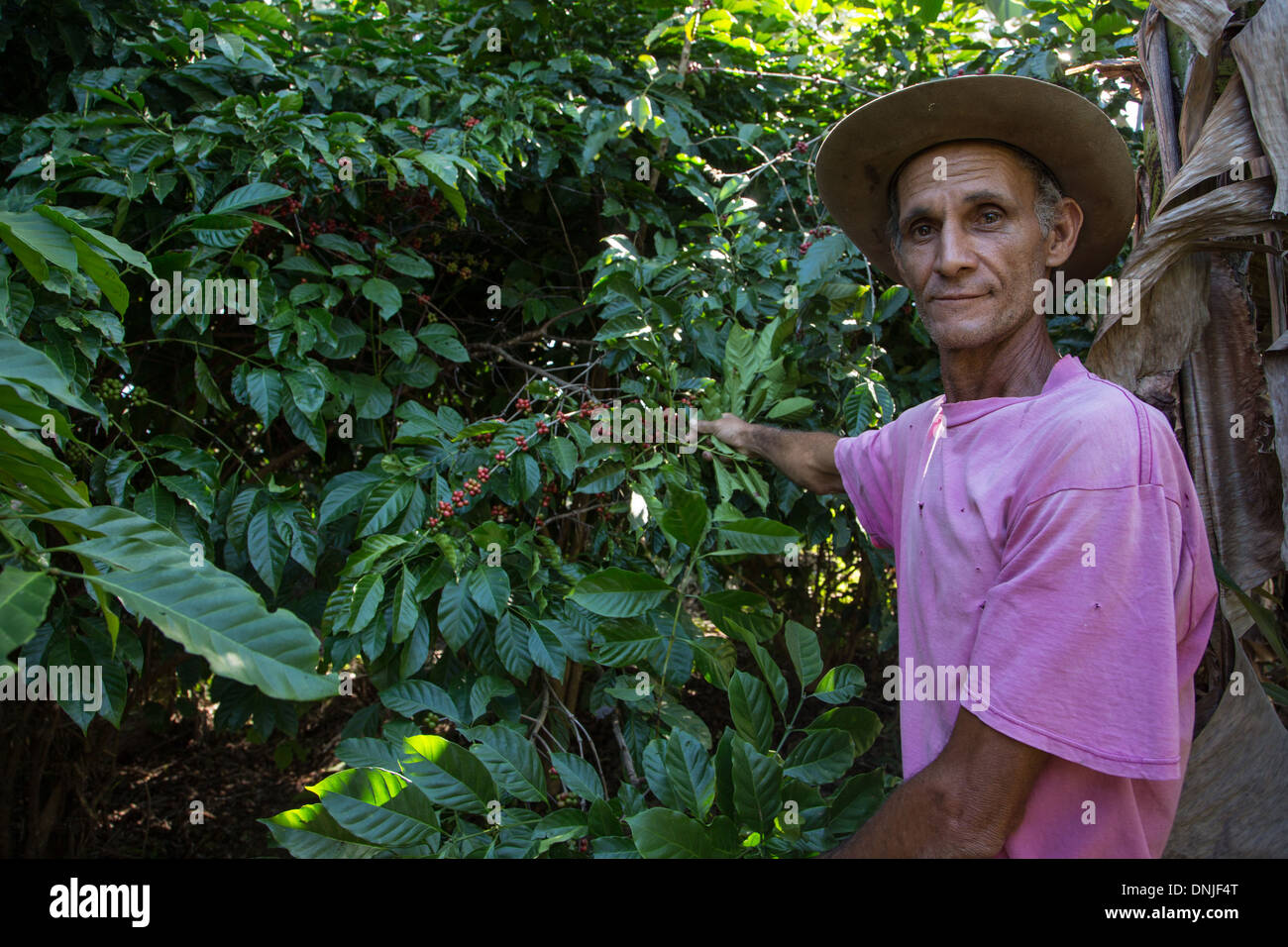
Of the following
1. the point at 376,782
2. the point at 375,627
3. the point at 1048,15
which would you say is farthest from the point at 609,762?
the point at 1048,15

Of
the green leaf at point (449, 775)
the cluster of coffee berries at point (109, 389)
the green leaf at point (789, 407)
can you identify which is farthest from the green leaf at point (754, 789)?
the cluster of coffee berries at point (109, 389)

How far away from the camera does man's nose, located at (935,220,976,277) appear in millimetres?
1408

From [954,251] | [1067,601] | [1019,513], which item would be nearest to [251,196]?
[954,251]

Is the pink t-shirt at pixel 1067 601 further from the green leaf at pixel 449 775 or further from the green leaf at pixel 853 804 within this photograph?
the green leaf at pixel 449 775

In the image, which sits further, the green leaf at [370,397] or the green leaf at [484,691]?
the green leaf at [370,397]

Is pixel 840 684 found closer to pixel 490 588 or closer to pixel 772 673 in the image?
pixel 772 673

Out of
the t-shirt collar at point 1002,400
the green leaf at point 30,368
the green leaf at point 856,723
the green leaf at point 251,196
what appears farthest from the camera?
the green leaf at point 251,196

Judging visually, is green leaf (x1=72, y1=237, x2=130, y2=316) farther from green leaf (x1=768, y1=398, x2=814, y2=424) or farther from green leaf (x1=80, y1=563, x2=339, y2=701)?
green leaf (x1=768, y1=398, x2=814, y2=424)

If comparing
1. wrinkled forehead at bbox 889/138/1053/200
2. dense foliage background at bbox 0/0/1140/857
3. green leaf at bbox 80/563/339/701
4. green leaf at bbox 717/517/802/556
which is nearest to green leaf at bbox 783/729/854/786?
dense foliage background at bbox 0/0/1140/857

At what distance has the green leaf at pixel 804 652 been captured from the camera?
152cm

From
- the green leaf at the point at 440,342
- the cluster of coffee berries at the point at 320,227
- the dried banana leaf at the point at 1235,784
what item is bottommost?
the dried banana leaf at the point at 1235,784

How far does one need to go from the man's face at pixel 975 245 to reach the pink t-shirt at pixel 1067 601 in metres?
0.13

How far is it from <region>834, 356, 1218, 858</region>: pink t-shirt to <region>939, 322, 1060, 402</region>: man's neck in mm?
78
